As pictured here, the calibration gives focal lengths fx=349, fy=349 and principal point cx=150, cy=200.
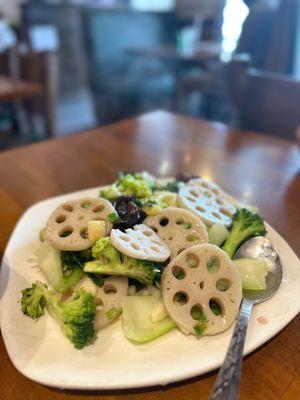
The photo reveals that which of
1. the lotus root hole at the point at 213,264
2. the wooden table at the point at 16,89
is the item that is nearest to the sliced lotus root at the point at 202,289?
the lotus root hole at the point at 213,264

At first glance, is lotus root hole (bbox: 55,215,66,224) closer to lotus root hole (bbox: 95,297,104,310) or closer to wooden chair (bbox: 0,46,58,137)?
lotus root hole (bbox: 95,297,104,310)

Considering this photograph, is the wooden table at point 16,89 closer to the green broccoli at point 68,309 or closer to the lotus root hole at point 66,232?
the lotus root hole at point 66,232

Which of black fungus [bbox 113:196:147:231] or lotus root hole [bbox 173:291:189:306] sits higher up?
black fungus [bbox 113:196:147:231]

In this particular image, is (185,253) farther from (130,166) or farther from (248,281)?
(130,166)

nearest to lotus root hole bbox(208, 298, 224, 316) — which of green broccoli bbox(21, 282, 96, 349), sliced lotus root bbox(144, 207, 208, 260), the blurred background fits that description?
sliced lotus root bbox(144, 207, 208, 260)

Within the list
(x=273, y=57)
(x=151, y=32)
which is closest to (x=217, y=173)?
(x=273, y=57)
